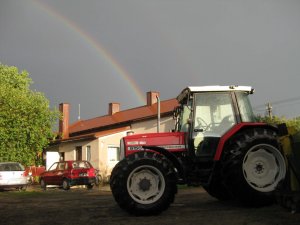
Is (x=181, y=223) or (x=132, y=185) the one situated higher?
(x=132, y=185)

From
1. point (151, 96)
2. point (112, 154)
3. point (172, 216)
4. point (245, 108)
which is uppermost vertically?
point (151, 96)

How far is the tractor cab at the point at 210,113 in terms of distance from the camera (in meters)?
8.91

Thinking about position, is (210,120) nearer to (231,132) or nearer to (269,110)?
(231,132)

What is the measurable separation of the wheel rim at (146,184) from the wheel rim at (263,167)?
180 centimetres

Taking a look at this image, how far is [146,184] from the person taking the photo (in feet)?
26.4

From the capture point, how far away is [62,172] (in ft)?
79.4

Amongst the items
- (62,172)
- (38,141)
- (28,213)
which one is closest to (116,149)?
(38,141)

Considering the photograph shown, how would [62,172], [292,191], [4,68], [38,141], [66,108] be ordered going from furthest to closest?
[66,108], [4,68], [38,141], [62,172], [292,191]

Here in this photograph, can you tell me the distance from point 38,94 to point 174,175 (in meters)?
27.9

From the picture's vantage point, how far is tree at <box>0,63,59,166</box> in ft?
99.2

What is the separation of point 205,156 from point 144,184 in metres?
1.60

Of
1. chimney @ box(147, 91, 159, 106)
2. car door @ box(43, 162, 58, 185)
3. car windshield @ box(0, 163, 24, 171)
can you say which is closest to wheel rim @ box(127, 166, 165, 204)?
car windshield @ box(0, 163, 24, 171)

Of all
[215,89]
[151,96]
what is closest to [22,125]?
[151,96]

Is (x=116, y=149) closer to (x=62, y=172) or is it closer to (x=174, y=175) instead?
(x=62, y=172)
